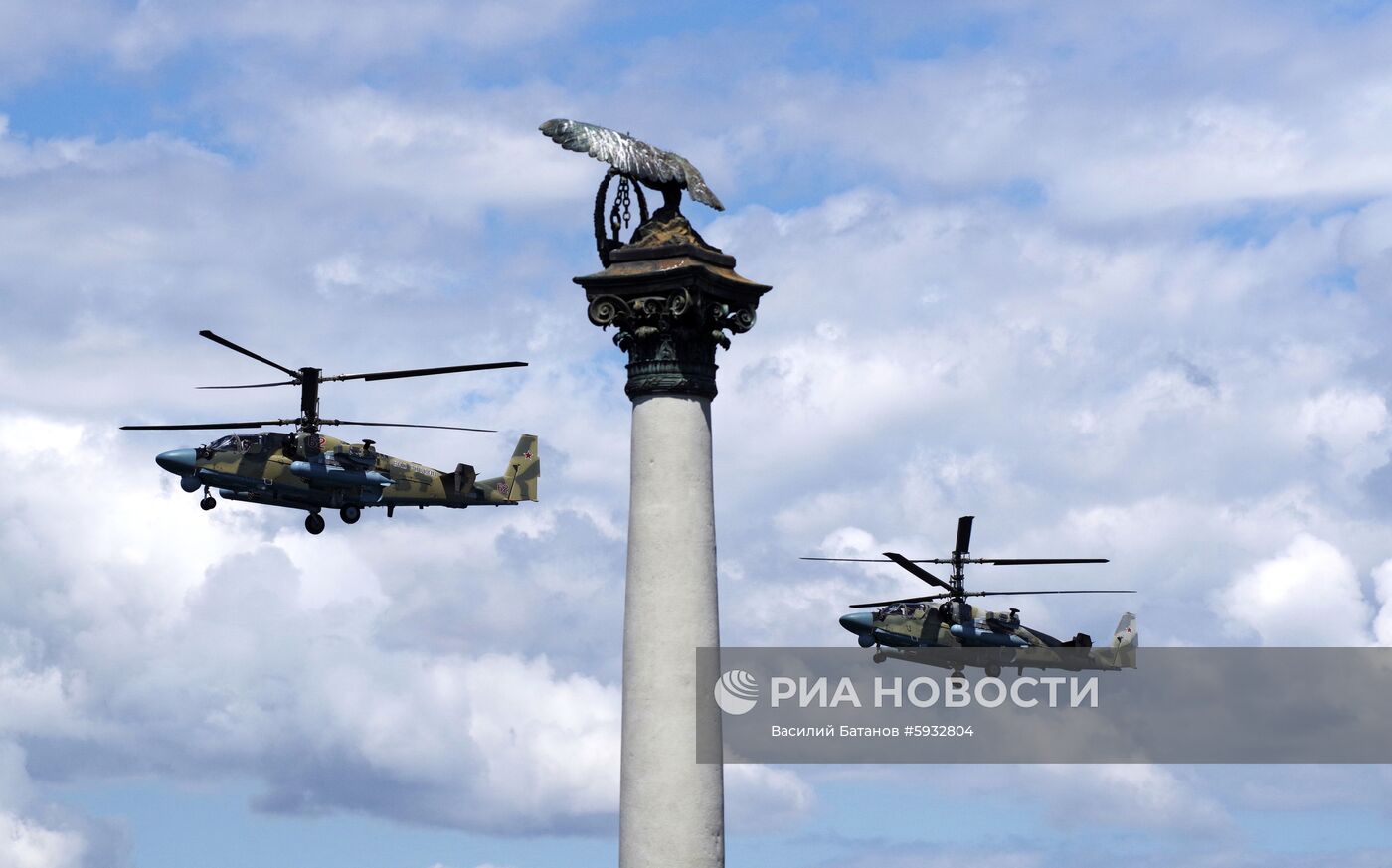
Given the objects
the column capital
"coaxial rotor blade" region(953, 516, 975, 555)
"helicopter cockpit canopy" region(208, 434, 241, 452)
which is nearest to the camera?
the column capital

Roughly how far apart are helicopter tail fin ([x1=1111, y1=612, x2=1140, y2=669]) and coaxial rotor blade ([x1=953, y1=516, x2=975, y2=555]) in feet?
37.5

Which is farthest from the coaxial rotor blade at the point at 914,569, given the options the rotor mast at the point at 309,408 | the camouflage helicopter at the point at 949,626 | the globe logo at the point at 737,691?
the globe logo at the point at 737,691

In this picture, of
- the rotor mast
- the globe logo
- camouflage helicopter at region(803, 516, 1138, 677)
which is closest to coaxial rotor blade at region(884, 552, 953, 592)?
camouflage helicopter at region(803, 516, 1138, 677)

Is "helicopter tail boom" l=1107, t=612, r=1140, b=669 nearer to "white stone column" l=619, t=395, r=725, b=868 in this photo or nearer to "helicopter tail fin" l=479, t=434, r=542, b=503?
"helicopter tail fin" l=479, t=434, r=542, b=503

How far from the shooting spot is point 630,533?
2395 centimetres

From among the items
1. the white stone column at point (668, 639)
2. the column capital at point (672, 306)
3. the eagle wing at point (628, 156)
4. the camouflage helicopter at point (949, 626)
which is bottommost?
the white stone column at point (668, 639)

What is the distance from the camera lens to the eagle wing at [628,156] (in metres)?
24.8

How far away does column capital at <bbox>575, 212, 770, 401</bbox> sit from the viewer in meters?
24.1

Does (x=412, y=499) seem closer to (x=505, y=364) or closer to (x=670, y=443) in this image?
(x=505, y=364)

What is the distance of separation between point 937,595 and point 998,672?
14.0 ft

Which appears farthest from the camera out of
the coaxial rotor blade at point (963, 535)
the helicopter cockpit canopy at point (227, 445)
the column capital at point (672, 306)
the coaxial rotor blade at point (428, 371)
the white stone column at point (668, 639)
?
the coaxial rotor blade at point (963, 535)

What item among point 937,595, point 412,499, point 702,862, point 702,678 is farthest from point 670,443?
point 937,595

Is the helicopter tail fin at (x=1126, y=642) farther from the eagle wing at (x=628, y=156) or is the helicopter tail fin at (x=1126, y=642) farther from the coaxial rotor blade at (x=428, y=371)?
the eagle wing at (x=628, y=156)

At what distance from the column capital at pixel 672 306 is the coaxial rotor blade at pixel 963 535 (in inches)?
2091
